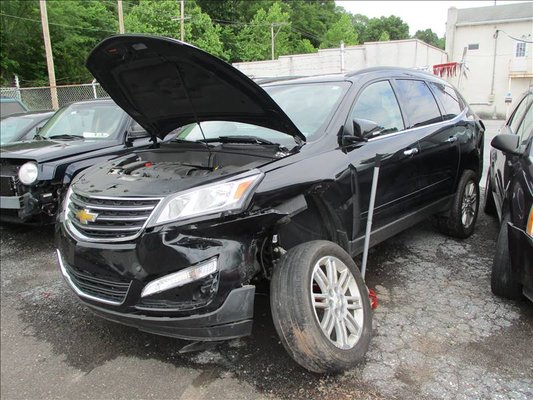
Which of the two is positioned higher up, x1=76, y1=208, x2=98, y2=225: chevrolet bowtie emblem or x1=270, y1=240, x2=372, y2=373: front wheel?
x1=76, y1=208, x2=98, y2=225: chevrolet bowtie emblem

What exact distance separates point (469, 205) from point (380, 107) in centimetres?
195

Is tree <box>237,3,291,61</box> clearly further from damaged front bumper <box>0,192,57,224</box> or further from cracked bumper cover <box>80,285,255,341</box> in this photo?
cracked bumper cover <box>80,285,255,341</box>

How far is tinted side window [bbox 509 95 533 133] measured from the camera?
503 cm

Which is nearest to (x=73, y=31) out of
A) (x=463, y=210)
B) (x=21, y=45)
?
(x=21, y=45)

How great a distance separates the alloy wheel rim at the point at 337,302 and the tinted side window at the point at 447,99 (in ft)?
8.90

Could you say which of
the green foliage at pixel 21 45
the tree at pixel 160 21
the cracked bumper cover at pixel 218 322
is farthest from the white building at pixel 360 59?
the cracked bumper cover at pixel 218 322

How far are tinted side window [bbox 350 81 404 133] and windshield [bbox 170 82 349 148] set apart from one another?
200mm

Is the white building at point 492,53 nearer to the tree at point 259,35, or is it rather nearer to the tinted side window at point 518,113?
the tree at point 259,35

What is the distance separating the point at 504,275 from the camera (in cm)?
360

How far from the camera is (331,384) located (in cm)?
270

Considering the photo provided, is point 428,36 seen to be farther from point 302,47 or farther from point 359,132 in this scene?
point 359,132

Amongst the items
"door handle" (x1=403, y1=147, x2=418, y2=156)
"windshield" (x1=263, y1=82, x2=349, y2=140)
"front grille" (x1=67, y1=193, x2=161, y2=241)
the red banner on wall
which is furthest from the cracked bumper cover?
the red banner on wall

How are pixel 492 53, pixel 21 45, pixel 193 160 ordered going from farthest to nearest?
pixel 492 53 < pixel 21 45 < pixel 193 160

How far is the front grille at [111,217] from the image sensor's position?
2.62 m
